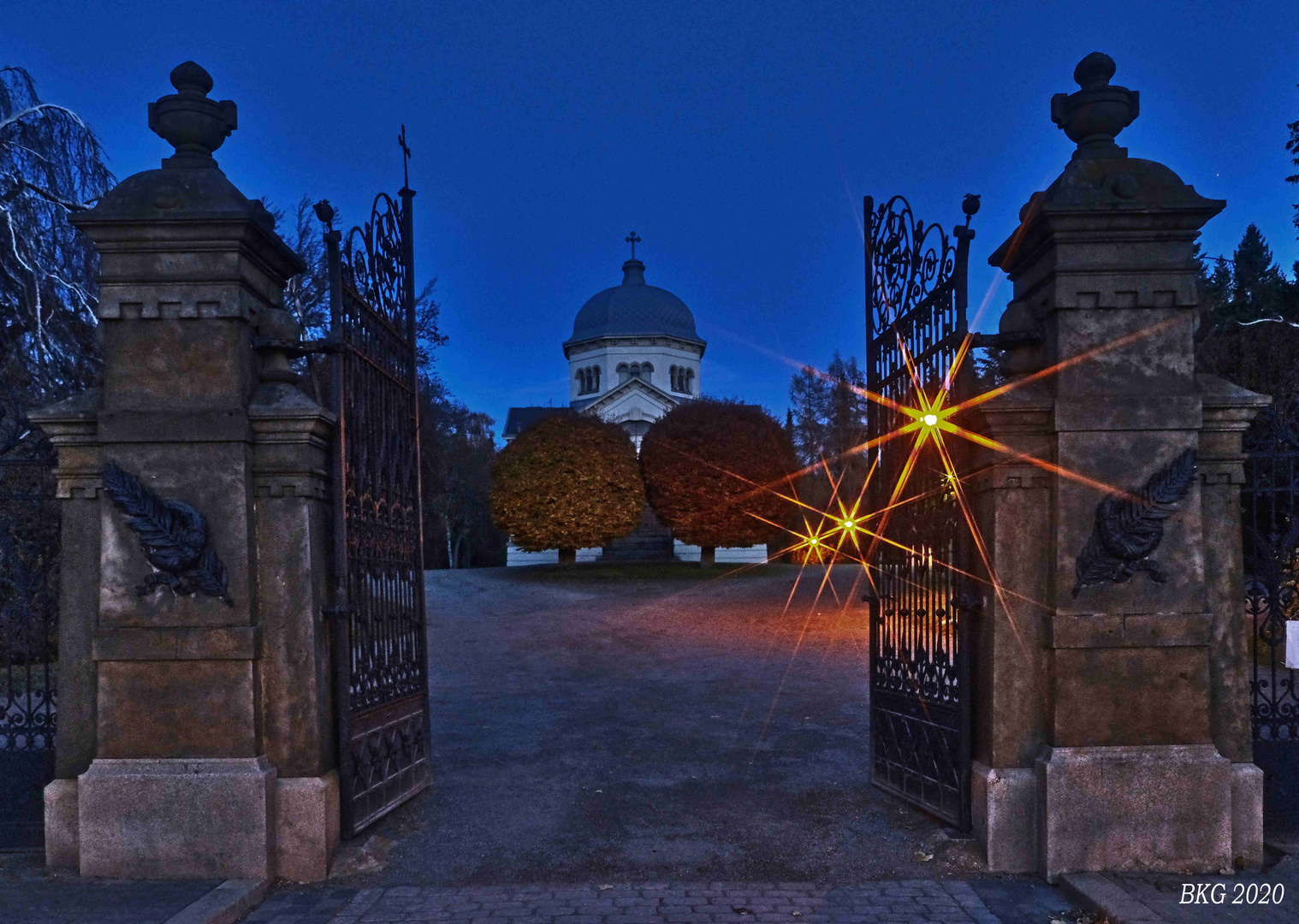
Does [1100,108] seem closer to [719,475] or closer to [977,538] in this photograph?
[977,538]

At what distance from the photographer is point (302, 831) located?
475cm

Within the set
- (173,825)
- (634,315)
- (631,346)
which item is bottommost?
Result: (173,825)

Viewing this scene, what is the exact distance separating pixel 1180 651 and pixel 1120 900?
1.38m

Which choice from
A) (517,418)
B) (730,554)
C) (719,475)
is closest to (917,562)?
(719,475)

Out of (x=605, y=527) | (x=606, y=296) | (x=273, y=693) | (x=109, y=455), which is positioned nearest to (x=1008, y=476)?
(x=273, y=693)

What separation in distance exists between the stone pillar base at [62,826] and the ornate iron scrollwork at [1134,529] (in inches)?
221

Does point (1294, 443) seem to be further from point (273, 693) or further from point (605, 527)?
point (605, 527)

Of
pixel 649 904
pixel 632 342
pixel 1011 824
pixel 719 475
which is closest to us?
pixel 649 904

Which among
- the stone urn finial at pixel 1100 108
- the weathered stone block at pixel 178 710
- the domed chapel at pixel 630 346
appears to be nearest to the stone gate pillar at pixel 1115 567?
the stone urn finial at pixel 1100 108

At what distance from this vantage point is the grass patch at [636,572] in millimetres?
24094

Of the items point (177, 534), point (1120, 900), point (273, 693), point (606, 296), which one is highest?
point (606, 296)

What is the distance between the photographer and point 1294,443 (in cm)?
515

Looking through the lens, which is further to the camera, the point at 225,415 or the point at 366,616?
the point at 366,616

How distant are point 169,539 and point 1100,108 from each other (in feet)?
18.6
